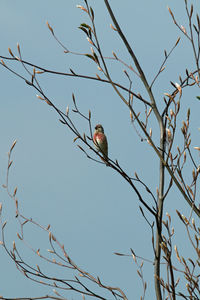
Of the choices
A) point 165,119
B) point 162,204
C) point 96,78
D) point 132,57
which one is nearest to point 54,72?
point 96,78

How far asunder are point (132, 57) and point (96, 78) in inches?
11.6

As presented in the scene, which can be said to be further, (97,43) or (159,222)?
(97,43)

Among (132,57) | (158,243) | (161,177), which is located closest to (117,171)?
(161,177)

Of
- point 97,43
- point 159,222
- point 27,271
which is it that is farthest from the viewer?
point 27,271

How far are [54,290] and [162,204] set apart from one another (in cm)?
103

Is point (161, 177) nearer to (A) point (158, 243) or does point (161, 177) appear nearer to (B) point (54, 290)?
(A) point (158, 243)

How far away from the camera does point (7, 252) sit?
4.02 m

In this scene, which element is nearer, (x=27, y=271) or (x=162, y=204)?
(x=162, y=204)

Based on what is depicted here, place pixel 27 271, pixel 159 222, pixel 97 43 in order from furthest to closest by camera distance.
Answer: pixel 27 271
pixel 97 43
pixel 159 222

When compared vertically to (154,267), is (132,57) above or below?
above

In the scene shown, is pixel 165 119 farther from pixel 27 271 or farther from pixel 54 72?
pixel 27 271

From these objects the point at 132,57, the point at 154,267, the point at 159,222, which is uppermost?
the point at 132,57

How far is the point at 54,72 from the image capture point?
3.84 metres

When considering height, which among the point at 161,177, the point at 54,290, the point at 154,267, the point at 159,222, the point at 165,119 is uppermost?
the point at 165,119
